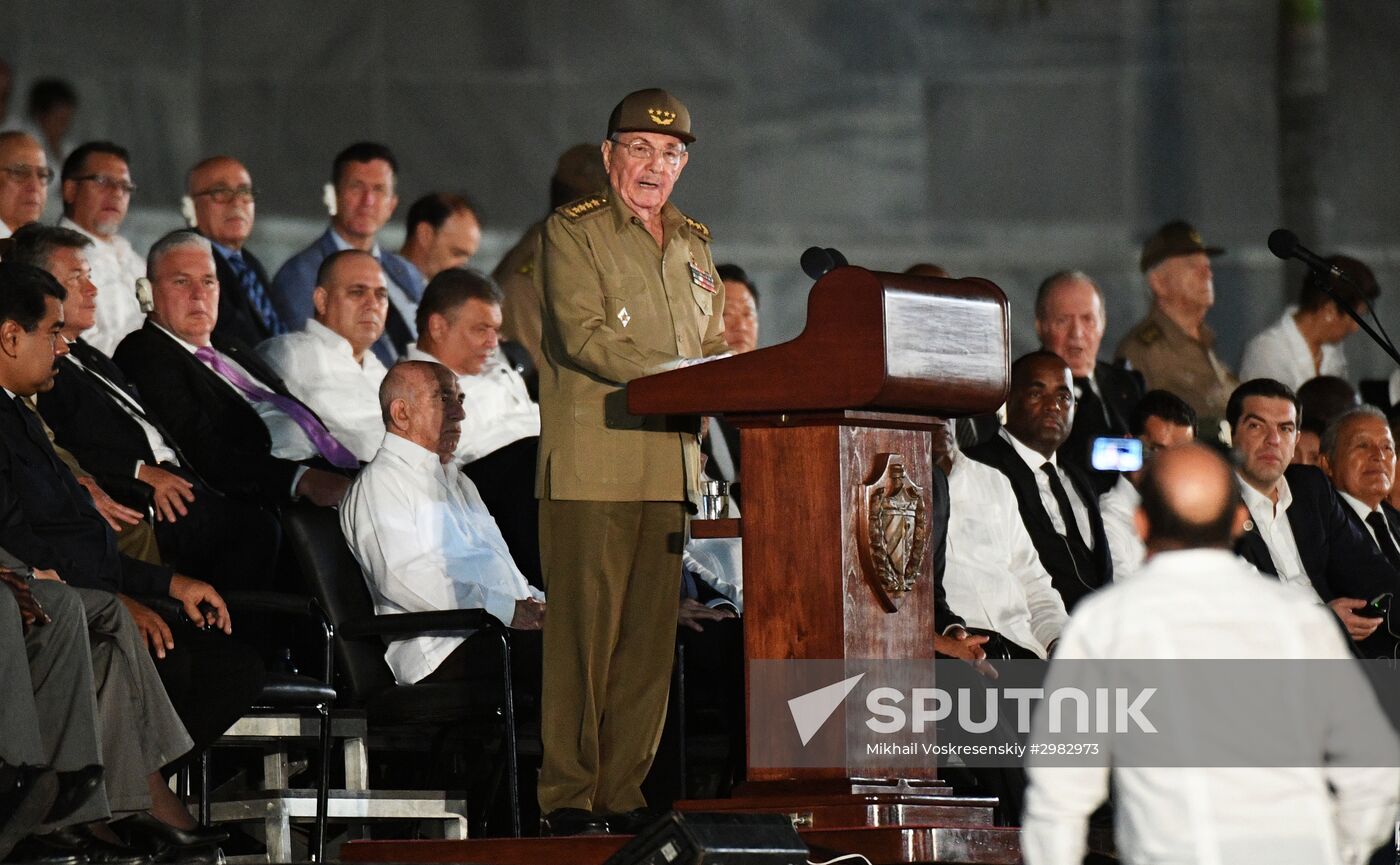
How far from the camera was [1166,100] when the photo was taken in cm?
899

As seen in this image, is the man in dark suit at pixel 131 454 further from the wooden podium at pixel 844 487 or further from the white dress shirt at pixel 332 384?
the wooden podium at pixel 844 487

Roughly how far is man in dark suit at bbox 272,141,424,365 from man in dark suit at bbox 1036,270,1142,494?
6.72 feet

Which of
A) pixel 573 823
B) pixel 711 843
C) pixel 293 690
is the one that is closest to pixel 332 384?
pixel 293 690

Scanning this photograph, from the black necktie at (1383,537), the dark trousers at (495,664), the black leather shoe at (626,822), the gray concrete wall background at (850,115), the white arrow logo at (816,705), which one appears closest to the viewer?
the white arrow logo at (816,705)

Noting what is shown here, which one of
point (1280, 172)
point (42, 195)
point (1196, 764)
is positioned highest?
point (1280, 172)

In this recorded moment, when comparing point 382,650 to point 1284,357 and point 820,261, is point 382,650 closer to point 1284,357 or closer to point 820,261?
point 820,261

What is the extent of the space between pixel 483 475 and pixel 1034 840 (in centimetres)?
337

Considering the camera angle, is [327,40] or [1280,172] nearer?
[327,40]

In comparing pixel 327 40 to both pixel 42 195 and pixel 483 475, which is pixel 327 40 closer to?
pixel 42 195

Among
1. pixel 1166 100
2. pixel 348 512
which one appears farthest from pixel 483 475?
pixel 1166 100

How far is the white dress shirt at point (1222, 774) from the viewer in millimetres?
2391

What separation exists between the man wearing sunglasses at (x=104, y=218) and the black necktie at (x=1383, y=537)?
3.67 m

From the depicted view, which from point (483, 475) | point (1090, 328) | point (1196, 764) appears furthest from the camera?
point (1090, 328)

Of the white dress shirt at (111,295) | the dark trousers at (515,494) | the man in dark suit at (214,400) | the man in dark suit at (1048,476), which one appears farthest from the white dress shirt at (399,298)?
the man in dark suit at (1048,476)
